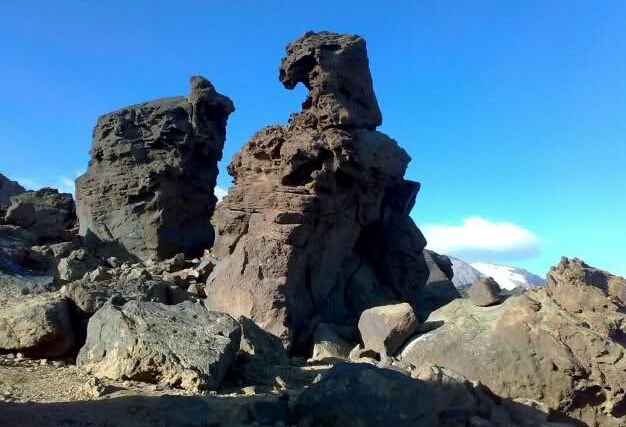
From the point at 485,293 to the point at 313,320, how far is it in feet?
13.4

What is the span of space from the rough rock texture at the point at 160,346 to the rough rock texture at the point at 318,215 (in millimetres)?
3435

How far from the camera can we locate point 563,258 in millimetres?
8141

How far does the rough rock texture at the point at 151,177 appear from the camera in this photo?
66.6 feet

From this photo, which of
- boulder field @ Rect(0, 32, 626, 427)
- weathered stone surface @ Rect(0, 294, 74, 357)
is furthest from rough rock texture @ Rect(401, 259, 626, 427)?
weathered stone surface @ Rect(0, 294, 74, 357)

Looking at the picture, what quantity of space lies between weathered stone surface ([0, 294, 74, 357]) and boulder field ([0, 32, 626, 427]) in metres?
0.02

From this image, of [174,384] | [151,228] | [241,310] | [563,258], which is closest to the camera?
[174,384]

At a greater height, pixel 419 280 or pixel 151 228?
pixel 151 228

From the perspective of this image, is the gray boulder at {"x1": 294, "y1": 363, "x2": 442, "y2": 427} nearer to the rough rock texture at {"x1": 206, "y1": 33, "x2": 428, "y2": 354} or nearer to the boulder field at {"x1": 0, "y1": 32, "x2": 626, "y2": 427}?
the boulder field at {"x1": 0, "y1": 32, "x2": 626, "y2": 427}

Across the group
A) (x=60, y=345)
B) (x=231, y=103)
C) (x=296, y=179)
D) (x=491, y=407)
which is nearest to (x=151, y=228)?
(x=231, y=103)

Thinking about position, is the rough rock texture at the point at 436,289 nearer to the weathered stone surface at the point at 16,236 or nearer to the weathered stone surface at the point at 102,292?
the weathered stone surface at the point at 102,292

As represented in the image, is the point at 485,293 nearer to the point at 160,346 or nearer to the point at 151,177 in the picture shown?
the point at 160,346

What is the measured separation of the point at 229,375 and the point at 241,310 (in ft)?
12.7

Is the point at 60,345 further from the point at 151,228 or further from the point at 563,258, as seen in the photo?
the point at 151,228

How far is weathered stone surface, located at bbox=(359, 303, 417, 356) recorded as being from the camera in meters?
8.45
